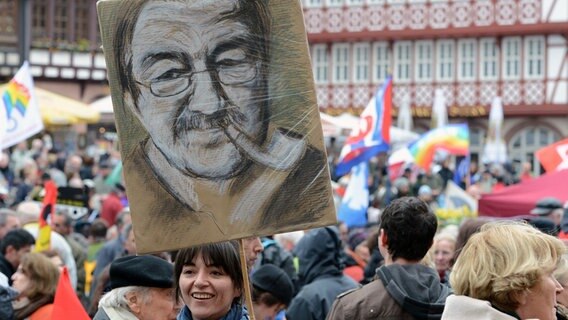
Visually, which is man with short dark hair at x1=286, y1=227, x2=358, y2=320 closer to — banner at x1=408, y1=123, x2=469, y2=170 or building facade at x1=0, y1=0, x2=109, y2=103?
banner at x1=408, y1=123, x2=469, y2=170

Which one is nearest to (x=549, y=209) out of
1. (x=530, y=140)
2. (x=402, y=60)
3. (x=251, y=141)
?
(x=251, y=141)

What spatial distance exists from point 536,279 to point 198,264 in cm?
149

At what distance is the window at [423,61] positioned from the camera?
1880 inches

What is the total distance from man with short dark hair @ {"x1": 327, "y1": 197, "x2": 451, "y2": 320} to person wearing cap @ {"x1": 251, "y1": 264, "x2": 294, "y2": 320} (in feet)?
5.39

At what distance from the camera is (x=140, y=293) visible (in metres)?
5.60

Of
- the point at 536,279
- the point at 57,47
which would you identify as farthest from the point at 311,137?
the point at 57,47

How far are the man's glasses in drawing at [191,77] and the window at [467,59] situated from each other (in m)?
42.8

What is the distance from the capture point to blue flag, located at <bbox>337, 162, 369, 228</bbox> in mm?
15125

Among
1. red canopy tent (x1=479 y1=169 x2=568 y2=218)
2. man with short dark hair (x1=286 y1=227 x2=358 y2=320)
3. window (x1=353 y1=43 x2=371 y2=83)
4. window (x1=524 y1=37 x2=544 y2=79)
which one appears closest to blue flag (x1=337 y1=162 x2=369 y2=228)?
red canopy tent (x1=479 y1=169 x2=568 y2=218)

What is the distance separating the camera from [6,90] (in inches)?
635

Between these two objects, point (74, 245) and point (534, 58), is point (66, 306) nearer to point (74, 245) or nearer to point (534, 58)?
point (74, 245)

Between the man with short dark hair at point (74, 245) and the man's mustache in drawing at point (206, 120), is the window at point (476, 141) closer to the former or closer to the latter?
the man with short dark hair at point (74, 245)

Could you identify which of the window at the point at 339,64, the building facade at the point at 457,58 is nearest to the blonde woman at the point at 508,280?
the building facade at the point at 457,58

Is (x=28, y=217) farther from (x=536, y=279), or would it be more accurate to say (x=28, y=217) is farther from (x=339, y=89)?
(x=339, y=89)
